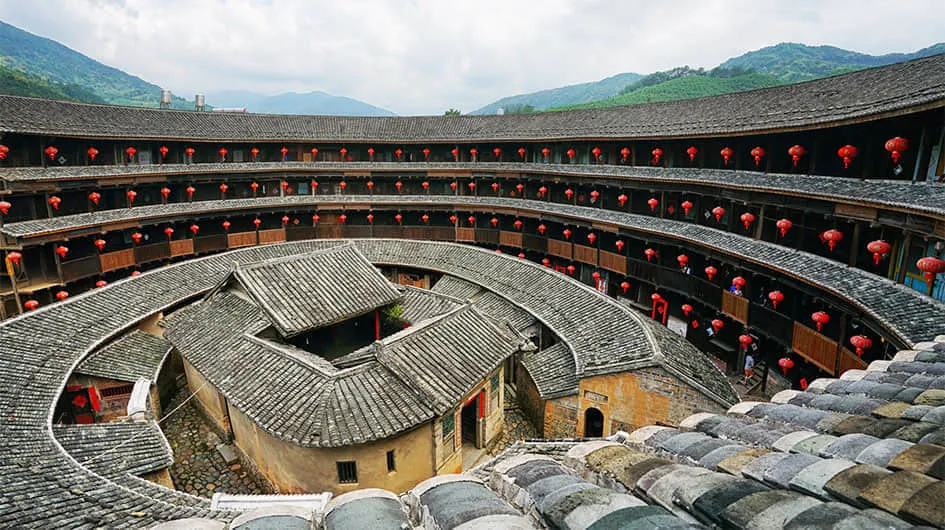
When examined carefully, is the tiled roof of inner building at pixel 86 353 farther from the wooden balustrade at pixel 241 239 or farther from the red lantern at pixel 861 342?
the wooden balustrade at pixel 241 239

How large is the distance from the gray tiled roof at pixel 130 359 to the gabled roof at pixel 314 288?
445 centimetres

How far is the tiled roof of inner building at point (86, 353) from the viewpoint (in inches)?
356

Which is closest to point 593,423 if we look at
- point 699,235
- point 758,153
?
point 699,235

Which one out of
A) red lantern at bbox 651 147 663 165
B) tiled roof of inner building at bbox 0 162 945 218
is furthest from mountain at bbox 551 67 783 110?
red lantern at bbox 651 147 663 165

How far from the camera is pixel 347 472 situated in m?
13.7

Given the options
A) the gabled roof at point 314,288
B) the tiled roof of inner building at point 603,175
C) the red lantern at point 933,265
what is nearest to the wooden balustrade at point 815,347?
the tiled roof of inner building at point 603,175

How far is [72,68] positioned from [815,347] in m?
188

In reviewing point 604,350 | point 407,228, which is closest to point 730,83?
point 407,228

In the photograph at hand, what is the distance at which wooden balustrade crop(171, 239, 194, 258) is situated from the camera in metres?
30.8

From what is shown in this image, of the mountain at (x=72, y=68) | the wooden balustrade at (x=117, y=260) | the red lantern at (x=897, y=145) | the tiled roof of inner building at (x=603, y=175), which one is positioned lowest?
the wooden balustrade at (x=117, y=260)

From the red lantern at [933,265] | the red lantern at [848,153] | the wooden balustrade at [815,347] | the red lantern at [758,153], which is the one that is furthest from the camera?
the red lantern at [758,153]

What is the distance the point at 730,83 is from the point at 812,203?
258 ft

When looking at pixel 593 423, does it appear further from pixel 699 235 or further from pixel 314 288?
pixel 314 288

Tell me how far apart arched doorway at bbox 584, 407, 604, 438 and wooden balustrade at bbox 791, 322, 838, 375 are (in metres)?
7.03
